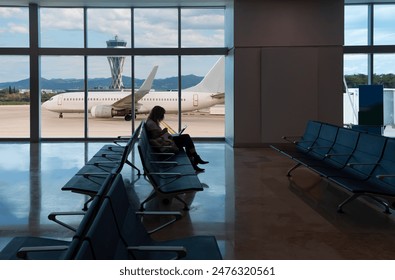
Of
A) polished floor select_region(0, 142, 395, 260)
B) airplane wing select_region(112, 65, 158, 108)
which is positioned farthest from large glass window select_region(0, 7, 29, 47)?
polished floor select_region(0, 142, 395, 260)

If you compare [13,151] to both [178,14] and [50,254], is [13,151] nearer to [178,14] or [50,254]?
[178,14]

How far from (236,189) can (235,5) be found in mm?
6696

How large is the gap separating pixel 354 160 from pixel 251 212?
160cm

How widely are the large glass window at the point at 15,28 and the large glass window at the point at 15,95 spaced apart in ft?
1.41

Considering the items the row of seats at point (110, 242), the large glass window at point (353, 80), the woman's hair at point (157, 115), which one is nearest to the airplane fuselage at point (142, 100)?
the large glass window at point (353, 80)

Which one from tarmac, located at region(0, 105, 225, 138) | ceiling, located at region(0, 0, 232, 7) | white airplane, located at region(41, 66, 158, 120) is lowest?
tarmac, located at region(0, 105, 225, 138)

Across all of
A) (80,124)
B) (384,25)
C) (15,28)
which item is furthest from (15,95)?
(384,25)

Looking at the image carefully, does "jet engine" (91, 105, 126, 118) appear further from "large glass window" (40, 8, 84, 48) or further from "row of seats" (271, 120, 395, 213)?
"row of seats" (271, 120, 395, 213)

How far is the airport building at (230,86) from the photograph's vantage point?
6.68 meters

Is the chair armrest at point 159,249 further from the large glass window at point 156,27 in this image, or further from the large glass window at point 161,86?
the large glass window at point 156,27

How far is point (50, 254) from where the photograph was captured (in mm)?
2881

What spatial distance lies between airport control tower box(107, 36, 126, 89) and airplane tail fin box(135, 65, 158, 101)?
564mm

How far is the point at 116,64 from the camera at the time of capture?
14211 mm

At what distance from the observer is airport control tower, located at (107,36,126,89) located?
13.9 m
